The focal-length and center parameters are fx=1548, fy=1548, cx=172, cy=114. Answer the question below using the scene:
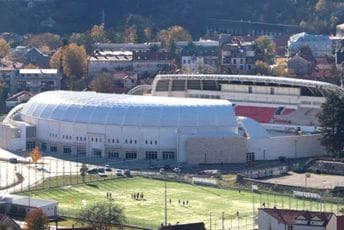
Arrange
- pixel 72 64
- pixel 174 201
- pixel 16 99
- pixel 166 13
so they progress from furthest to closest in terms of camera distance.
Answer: pixel 166 13, pixel 72 64, pixel 16 99, pixel 174 201

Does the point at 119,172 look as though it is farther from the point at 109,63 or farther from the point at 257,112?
the point at 109,63

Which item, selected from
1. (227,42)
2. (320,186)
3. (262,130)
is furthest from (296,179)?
(227,42)

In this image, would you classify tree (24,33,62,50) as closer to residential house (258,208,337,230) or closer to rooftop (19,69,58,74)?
rooftop (19,69,58,74)

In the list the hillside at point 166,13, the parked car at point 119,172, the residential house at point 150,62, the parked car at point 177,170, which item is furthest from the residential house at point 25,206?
the hillside at point 166,13

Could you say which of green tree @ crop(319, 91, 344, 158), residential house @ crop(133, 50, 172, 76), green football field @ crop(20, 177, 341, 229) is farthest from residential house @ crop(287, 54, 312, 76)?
green football field @ crop(20, 177, 341, 229)

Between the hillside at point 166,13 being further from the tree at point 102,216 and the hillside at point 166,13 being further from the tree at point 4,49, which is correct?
the tree at point 102,216

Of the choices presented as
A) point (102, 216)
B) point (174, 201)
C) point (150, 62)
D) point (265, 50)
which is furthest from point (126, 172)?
point (265, 50)
